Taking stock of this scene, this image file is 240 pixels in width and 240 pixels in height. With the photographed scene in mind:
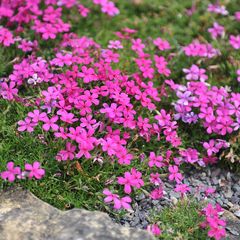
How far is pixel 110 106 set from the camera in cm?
395

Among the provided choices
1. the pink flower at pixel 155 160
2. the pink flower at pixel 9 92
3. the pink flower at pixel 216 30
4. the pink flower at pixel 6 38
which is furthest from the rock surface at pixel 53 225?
the pink flower at pixel 216 30

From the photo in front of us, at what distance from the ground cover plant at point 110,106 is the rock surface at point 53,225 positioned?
0.20 metres

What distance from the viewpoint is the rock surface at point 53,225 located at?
312 cm

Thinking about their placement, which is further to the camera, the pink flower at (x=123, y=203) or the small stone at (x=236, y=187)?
the small stone at (x=236, y=187)

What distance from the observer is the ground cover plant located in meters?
3.61

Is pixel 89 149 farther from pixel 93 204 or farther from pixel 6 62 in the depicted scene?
pixel 6 62

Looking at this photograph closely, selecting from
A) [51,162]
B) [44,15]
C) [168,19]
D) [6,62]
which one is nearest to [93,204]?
[51,162]

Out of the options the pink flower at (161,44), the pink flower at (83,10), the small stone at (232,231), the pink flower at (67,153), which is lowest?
the small stone at (232,231)

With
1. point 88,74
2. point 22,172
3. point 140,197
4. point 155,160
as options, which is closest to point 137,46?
point 88,74

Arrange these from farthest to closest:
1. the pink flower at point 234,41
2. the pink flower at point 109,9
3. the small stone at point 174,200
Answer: the pink flower at point 109,9 → the pink flower at point 234,41 → the small stone at point 174,200

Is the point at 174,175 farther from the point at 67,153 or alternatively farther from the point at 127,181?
the point at 67,153

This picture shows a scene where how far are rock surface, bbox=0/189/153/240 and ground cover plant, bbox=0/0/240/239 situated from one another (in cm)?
20

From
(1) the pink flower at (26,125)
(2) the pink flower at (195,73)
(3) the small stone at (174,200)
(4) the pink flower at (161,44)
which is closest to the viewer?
(1) the pink flower at (26,125)

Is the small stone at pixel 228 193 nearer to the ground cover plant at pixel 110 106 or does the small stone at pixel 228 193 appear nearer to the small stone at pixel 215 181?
the small stone at pixel 215 181
